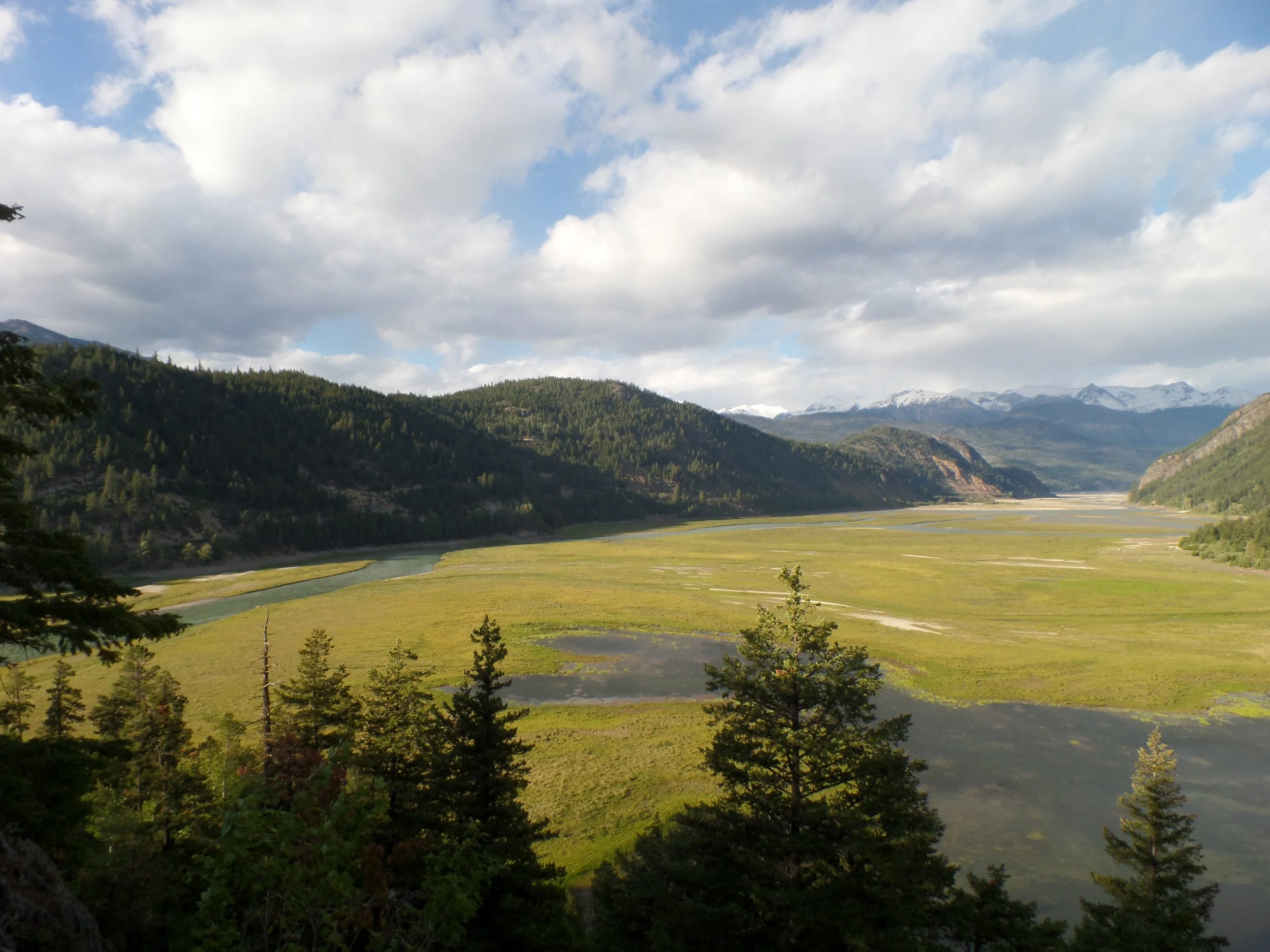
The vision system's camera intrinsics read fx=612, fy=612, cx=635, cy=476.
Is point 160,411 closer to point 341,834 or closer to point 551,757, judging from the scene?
point 551,757

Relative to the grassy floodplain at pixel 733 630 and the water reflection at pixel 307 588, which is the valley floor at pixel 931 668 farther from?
the water reflection at pixel 307 588

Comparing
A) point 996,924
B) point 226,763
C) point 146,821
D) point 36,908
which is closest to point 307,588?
point 226,763

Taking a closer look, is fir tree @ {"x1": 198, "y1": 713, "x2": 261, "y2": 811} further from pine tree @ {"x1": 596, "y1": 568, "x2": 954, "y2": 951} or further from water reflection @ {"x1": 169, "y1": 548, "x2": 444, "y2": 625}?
water reflection @ {"x1": 169, "y1": 548, "x2": 444, "y2": 625}

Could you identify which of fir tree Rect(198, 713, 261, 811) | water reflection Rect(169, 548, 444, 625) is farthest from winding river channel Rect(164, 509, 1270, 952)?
water reflection Rect(169, 548, 444, 625)

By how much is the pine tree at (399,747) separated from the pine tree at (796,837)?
564cm

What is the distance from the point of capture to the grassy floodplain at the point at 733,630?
1204 inches

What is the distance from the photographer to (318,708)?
2053cm

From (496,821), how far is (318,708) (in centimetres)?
907

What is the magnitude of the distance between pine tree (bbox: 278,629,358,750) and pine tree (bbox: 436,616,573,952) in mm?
5361

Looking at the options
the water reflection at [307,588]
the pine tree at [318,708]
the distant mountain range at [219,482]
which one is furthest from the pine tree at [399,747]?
the distant mountain range at [219,482]

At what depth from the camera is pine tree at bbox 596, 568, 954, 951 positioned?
12.4 metres

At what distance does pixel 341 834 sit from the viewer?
9.38 meters

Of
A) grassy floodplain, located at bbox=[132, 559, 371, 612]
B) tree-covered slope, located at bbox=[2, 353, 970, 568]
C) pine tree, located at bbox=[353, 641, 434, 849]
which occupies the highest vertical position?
tree-covered slope, located at bbox=[2, 353, 970, 568]

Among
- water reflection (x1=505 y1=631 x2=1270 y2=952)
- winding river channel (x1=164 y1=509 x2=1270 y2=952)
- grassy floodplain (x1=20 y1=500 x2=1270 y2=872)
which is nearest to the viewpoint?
water reflection (x1=505 y1=631 x2=1270 y2=952)
